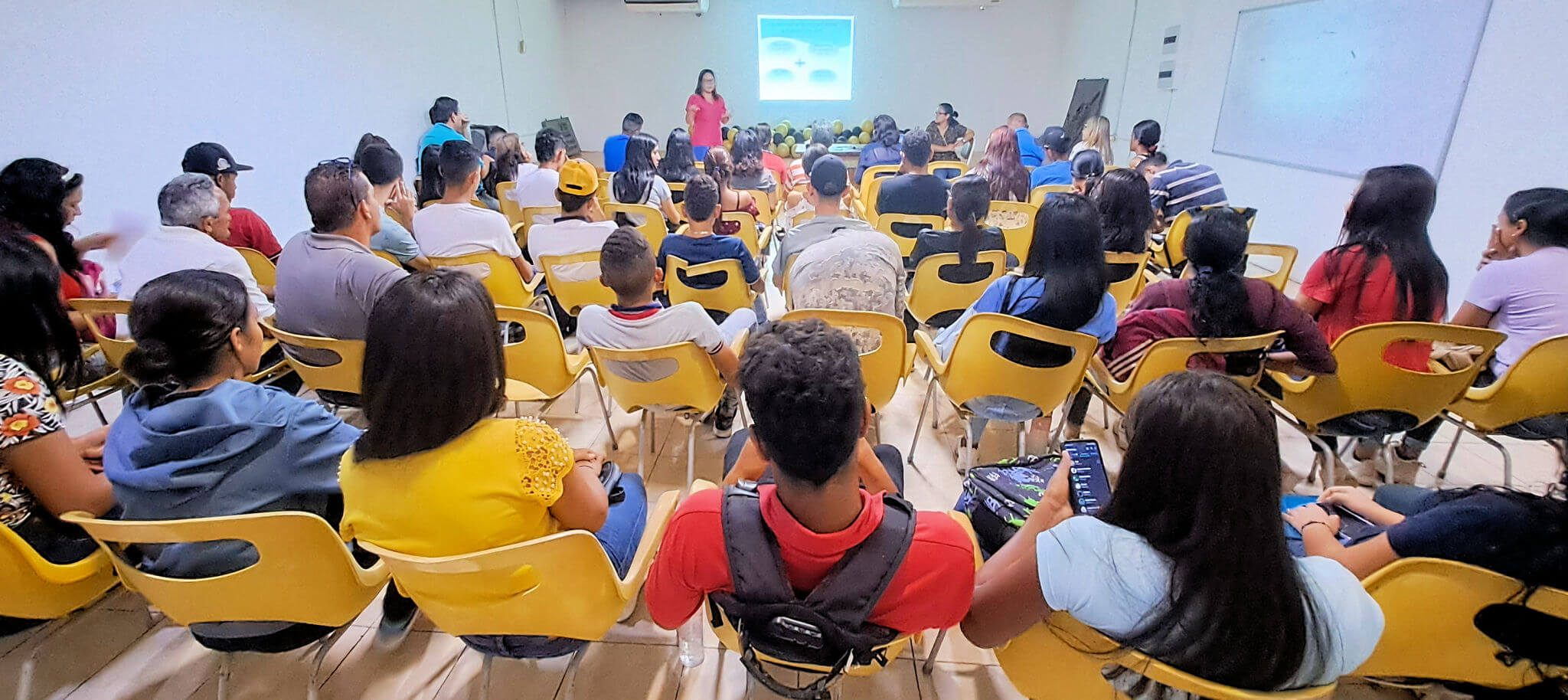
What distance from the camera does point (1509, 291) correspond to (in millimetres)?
2293

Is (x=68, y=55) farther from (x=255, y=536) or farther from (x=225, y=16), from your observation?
(x=255, y=536)

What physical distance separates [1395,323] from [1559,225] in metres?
0.92

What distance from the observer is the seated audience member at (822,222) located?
3.21m

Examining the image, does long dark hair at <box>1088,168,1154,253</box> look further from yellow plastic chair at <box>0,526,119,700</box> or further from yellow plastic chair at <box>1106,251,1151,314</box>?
yellow plastic chair at <box>0,526,119,700</box>

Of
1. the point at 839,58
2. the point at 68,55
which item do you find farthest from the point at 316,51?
the point at 839,58

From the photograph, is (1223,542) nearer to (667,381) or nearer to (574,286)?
(667,381)

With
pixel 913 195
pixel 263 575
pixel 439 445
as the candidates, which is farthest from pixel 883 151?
pixel 263 575

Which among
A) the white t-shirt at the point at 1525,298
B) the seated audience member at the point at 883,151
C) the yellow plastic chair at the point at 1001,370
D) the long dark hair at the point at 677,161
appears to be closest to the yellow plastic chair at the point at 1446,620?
the yellow plastic chair at the point at 1001,370

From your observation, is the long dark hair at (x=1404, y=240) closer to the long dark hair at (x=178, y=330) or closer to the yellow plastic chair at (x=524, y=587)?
the yellow plastic chair at (x=524, y=587)

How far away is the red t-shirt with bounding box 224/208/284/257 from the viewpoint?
332 centimetres

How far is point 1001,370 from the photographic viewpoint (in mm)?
2258

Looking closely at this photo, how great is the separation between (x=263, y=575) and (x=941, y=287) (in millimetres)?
2562

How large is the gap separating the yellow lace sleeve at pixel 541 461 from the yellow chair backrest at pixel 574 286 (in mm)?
1926

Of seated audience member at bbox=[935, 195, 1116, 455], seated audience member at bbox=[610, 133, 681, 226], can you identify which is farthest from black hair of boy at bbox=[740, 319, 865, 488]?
seated audience member at bbox=[610, 133, 681, 226]
